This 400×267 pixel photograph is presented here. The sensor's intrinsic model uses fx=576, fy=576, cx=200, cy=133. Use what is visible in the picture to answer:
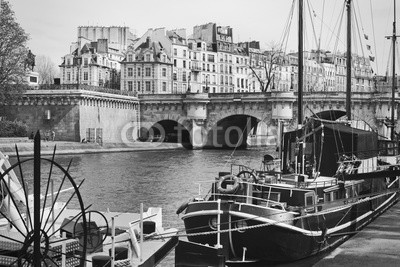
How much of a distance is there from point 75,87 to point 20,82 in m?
15.6

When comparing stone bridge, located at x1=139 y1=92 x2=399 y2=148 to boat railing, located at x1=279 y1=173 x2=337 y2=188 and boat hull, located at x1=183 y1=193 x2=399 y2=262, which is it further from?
boat hull, located at x1=183 y1=193 x2=399 y2=262

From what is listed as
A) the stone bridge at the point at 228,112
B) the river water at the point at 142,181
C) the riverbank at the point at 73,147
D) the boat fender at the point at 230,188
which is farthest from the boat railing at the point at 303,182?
the stone bridge at the point at 228,112

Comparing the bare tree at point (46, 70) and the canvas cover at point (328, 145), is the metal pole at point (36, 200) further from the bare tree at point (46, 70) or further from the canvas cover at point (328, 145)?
the bare tree at point (46, 70)

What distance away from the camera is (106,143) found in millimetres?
67750

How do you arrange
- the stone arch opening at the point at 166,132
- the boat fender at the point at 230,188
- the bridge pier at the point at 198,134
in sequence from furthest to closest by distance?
the stone arch opening at the point at 166,132 → the bridge pier at the point at 198,134 → the boat fender at the point at 230,188

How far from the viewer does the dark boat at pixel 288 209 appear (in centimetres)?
1567

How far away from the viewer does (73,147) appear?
2381 inches

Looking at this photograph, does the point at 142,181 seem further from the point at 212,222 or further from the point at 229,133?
the point at 229,133

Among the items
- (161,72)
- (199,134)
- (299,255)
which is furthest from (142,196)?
(161,72)

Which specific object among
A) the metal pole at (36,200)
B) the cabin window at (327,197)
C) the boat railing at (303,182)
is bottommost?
the cabin window at (327,197)

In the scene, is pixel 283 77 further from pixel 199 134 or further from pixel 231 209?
pixel 231 209

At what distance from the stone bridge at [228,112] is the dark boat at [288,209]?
44043 mm

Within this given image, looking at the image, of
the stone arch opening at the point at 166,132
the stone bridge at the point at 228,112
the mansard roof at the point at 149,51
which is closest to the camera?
the stone bridge at the point at 228,112

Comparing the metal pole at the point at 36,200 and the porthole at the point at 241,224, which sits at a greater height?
the metal pole at the point at 36,200
